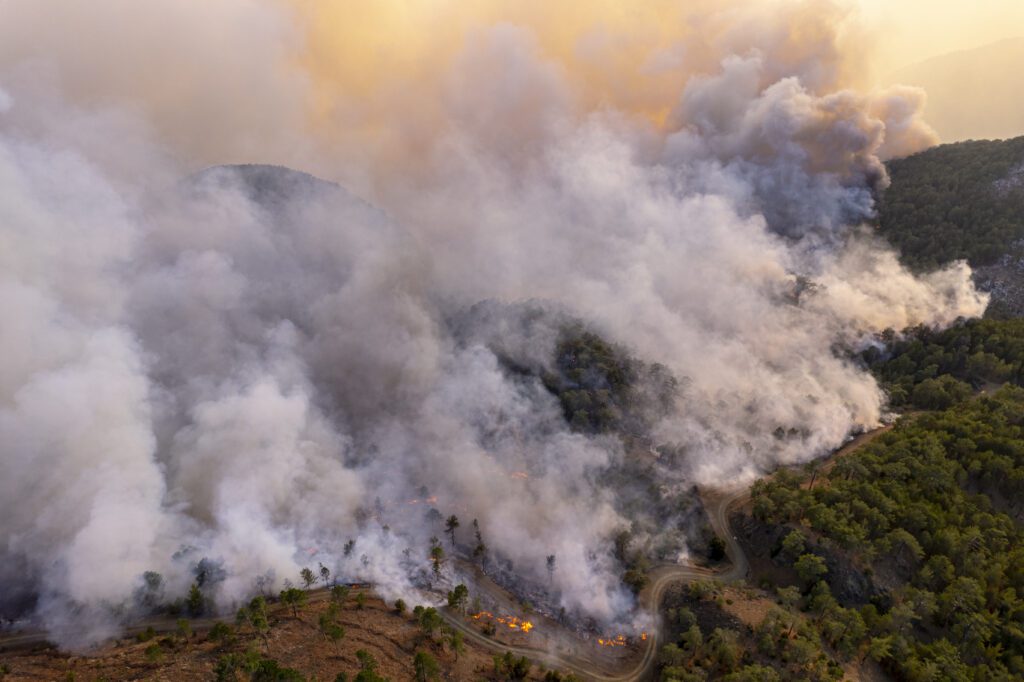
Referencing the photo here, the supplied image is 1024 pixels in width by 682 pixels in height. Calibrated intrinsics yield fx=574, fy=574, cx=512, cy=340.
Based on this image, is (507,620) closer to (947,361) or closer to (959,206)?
(947,361)

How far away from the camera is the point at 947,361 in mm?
104438

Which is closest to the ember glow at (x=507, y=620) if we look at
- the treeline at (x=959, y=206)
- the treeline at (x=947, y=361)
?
the treeline at (x=947, y=361)

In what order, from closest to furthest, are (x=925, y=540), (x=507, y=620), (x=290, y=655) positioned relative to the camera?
(x=290, y=655), (x=507, y=620), (x=925, y=540)

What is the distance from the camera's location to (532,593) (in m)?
67.5

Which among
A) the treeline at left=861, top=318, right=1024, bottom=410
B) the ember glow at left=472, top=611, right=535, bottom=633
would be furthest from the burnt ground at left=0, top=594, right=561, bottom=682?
the treeline at left=861, top=318, right=1024, bottom=410

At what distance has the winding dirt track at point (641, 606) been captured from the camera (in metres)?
57.5

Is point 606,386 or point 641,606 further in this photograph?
point 606,386

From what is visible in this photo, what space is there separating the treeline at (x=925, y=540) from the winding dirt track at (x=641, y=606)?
6187 mm

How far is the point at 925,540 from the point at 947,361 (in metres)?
51.5

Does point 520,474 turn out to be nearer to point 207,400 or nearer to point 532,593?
point 532,593

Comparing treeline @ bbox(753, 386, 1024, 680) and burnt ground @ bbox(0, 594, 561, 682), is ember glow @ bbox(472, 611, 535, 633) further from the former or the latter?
treeline @ bbox(753, 386, 1024, 680)

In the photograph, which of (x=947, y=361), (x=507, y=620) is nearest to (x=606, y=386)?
(x=507, y=620)

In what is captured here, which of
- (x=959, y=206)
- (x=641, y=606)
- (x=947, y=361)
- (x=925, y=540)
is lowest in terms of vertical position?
(x=641, y=606)

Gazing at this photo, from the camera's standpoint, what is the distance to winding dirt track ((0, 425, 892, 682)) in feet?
189
